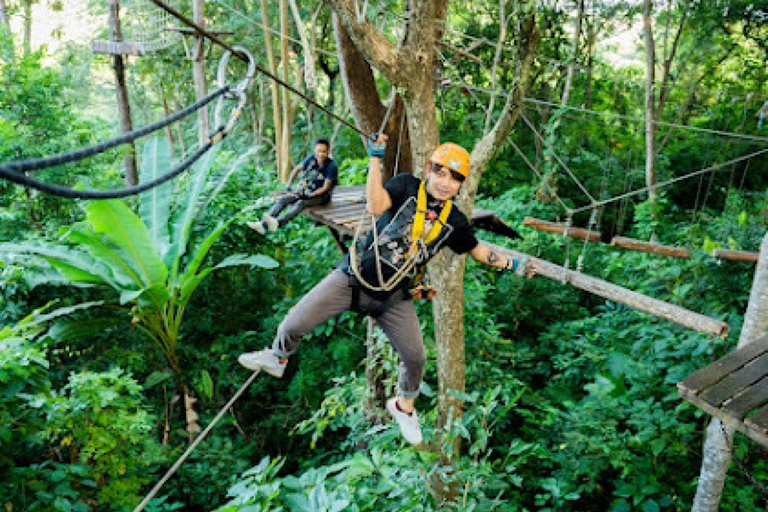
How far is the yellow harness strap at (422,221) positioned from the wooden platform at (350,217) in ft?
4.33

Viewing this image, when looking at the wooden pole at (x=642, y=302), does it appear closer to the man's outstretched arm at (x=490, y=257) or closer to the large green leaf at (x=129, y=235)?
the man's outstretched arm at (x=490, y=257)

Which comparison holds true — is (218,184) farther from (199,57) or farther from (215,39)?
(215,39)

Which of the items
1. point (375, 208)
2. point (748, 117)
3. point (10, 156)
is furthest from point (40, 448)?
point (748, 117)

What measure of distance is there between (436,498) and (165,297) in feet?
11.0

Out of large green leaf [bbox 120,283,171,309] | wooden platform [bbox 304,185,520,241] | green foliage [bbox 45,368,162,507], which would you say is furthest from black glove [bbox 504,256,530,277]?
large green leaf [bbox 120,283,171,309]

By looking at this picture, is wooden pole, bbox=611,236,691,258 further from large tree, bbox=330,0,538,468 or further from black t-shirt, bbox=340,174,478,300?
black t-shirt, bbox=340,174,478,300

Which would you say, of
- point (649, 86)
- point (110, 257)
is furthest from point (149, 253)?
point (649, 86)

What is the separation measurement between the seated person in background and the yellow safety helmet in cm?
260

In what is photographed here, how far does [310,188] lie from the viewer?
503 cm

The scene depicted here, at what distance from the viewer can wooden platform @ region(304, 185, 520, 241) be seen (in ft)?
14.2

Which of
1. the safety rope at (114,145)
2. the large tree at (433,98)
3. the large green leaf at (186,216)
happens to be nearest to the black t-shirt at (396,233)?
the large tree at (433,98)

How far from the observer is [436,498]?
3.03m

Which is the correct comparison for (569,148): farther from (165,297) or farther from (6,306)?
(6,306)

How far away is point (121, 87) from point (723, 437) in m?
8.05
